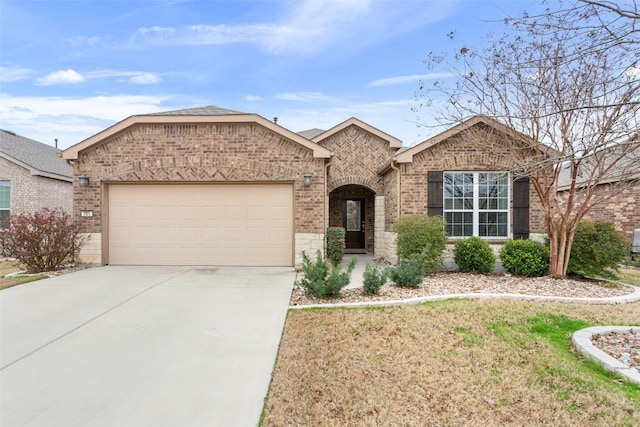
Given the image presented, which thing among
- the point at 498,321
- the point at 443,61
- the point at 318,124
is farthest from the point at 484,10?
the point at 318,124

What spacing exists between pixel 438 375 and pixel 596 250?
6843mm

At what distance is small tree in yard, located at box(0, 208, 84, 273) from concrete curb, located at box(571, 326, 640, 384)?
36.5 ft

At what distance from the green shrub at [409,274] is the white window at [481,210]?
126 inches

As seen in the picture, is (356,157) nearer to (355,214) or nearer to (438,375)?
(355,214)

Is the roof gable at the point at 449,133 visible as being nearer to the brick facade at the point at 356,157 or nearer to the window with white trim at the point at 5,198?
the brick facade at the point at 356,157

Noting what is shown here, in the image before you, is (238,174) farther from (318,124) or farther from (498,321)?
(318,124)

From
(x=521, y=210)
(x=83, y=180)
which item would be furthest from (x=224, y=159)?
(x=521, y=210)

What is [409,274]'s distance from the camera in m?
7.34

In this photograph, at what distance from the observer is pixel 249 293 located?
23.2 feet

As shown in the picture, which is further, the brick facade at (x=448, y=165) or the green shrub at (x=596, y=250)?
the brick facade at (x=448, y=165)

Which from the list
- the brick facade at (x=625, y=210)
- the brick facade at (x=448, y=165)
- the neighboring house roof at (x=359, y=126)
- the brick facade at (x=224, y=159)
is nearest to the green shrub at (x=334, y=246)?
the brick facade at (x=224, y=159)

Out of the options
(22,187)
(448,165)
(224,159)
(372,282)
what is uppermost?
(224,159)

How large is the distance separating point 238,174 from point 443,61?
597 cm

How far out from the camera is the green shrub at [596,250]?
8086 millimetres
